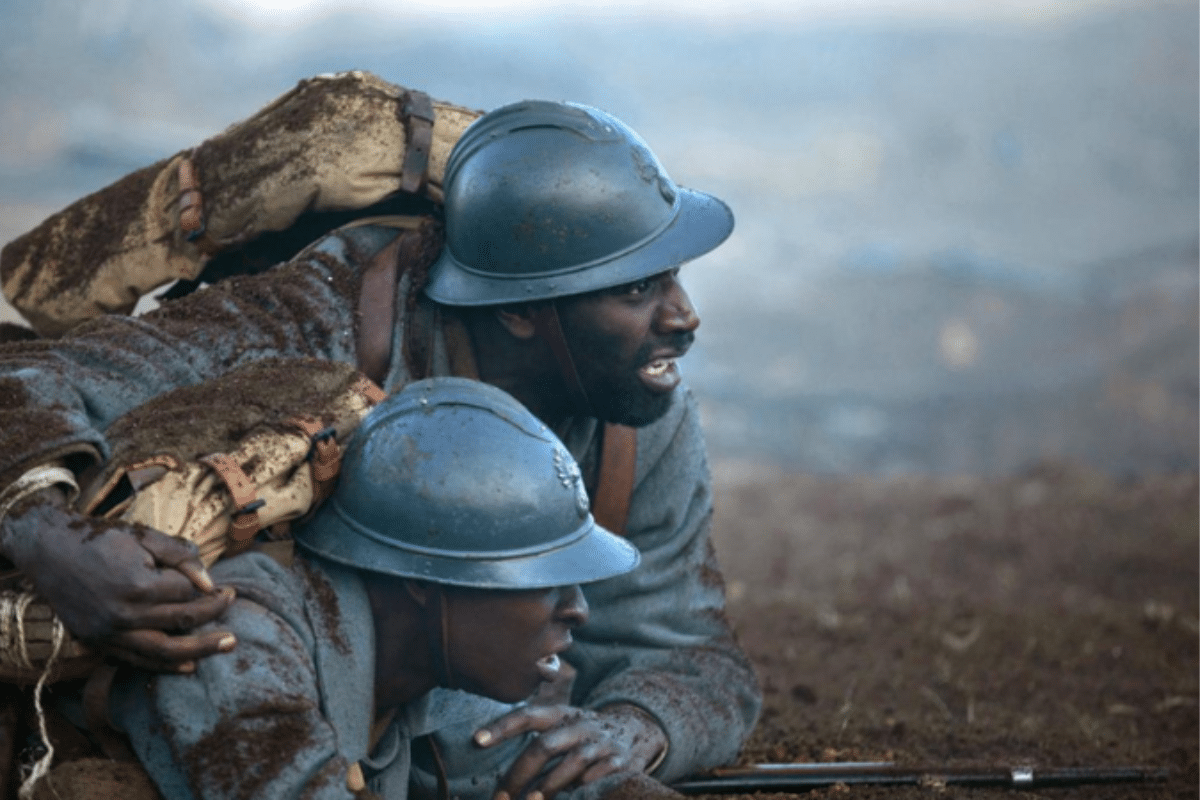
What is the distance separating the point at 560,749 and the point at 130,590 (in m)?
1.36

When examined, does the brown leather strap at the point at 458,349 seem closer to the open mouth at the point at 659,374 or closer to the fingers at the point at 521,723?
the open mouth at the point at 659,374

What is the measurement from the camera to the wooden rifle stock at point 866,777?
16.0ft

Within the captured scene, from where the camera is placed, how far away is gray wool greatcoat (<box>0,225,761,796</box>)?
160 inches

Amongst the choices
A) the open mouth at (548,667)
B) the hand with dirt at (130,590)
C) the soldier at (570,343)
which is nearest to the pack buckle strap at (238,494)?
the hand with dirt at (130,590)

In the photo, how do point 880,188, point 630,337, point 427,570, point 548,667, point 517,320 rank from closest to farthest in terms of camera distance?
point 427,570 → point 548,667 → point 630,337 → point 517,320 → point 880,188

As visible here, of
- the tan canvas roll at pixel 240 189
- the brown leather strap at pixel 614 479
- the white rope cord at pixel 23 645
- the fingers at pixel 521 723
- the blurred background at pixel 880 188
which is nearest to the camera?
the white rope cord at pixel 23 645

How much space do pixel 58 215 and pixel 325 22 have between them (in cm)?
1810

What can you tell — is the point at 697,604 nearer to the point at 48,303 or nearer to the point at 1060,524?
the point at 48,303

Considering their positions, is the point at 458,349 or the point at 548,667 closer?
the point at 548,667

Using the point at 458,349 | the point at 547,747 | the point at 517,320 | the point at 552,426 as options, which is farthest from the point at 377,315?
the point at 547,747

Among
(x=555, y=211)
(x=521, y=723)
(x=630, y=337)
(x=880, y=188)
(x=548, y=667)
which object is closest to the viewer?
(x=548, y=667)

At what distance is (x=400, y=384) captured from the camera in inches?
193

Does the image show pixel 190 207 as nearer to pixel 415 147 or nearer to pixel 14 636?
pixel 415 147

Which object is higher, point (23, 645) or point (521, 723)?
point (23, 645)
